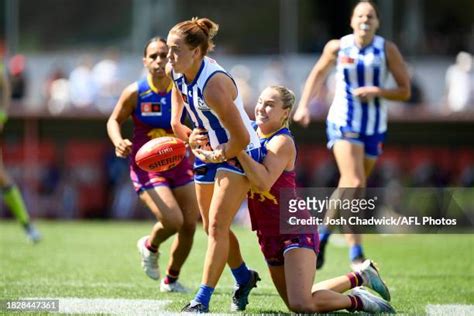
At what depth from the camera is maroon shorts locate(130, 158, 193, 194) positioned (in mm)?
8008

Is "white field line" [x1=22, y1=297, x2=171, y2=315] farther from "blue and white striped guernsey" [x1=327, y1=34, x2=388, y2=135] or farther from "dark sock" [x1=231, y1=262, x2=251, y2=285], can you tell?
"blue and white striped guernsey" [x1=327, y1=34, x2=388, y2=135]

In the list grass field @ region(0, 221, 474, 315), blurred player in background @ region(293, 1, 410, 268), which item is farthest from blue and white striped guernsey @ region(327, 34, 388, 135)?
grass field @ region(0, 221, 474, 315)

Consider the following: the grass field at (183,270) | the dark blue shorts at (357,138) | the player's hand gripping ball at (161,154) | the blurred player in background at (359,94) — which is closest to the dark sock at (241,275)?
the grass field at (183,270)

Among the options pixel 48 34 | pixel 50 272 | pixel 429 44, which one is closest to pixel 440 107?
pixel 429 44

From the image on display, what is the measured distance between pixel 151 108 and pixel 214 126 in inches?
75.9

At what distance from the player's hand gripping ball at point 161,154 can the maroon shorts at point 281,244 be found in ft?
2.82

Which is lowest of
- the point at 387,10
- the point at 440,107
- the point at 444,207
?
the point at 444,207

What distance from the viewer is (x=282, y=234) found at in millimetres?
6125

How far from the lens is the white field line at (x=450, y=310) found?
635 centimetres

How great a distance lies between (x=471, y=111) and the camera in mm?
17156

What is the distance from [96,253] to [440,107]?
9.25 meters

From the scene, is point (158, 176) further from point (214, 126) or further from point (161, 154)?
point (214, 126)

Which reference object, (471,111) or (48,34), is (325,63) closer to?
(471,111)

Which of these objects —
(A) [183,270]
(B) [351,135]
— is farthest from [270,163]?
(A) [183,270]
